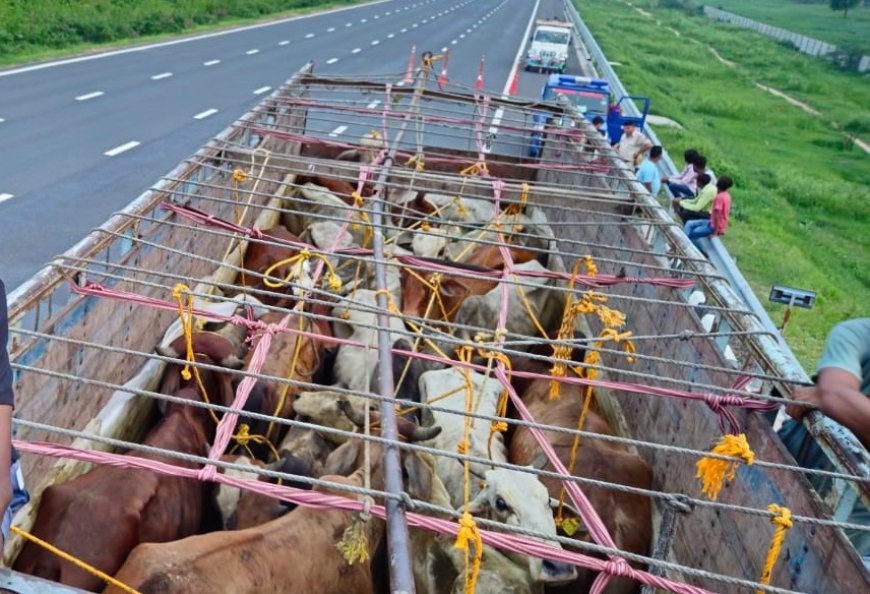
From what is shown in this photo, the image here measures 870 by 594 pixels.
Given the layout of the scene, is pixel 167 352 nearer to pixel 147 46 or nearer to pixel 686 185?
pixel 686 185

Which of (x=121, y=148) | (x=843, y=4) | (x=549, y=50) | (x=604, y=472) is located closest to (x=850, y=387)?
(x=604, y=472)

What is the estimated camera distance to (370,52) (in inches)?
1216

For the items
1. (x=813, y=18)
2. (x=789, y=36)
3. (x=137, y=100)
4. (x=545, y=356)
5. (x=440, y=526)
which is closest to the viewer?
(x=440, y=526)

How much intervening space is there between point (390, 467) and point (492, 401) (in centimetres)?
227

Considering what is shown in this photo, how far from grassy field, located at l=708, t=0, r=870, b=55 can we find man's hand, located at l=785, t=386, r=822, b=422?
50.0 meters

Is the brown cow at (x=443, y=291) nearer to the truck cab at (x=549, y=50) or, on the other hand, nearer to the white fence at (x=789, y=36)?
the truck cab at (x=549, y=50)

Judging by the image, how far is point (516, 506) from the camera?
391cm

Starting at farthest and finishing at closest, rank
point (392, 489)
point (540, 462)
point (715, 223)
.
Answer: point (715, 223), point (540, 462), point (392, 489)

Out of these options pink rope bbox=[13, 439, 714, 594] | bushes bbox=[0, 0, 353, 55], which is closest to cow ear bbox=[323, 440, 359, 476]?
pink rope bbox=[13, 439, 714, 594]

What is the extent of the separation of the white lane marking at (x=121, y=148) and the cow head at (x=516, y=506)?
13.0 m

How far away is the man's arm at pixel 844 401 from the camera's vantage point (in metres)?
3.48

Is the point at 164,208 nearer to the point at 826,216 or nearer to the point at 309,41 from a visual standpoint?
the point at 826,216

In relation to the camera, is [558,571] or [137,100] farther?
[137,100]

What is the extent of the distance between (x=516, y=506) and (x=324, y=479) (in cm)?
89
